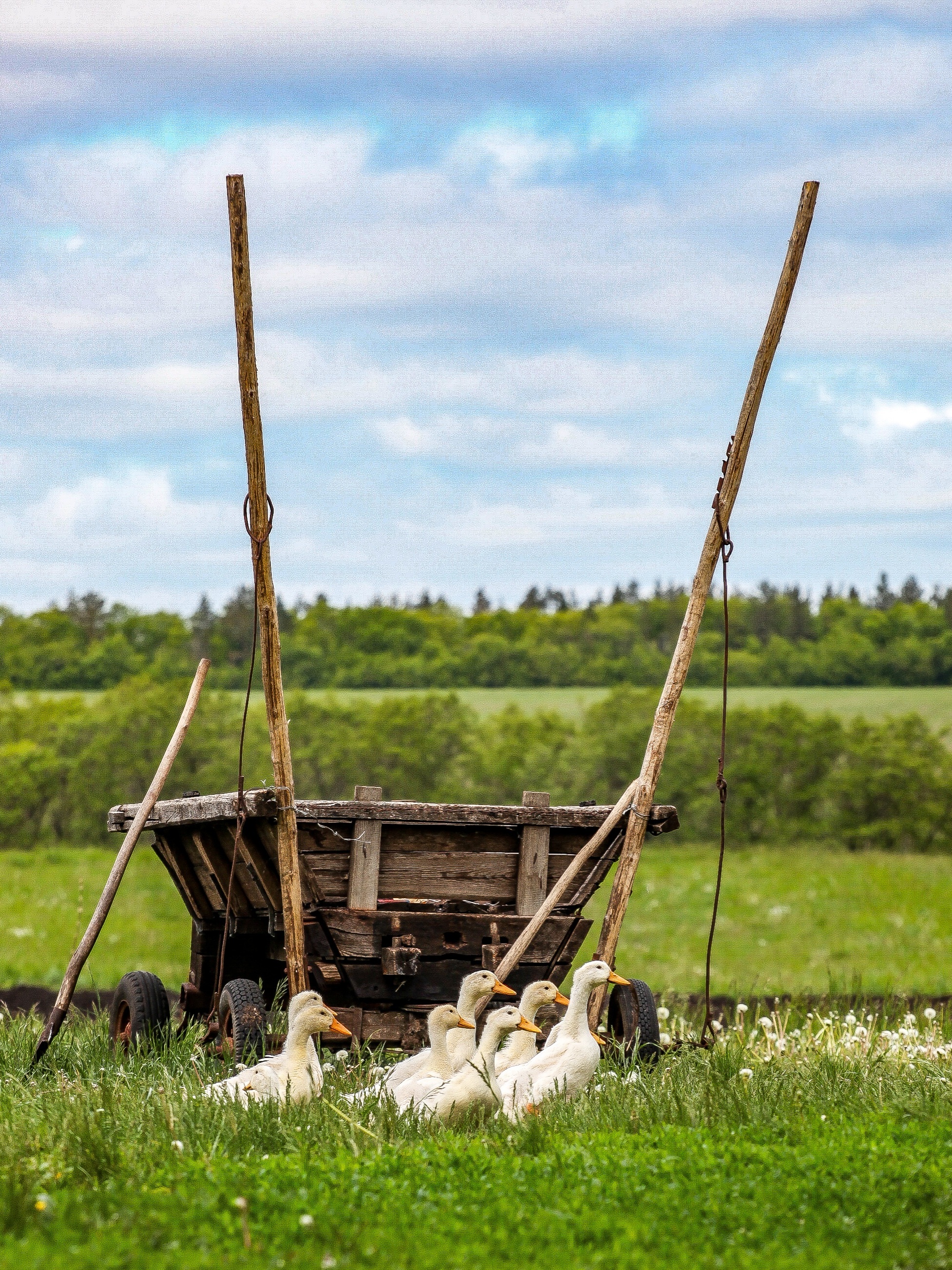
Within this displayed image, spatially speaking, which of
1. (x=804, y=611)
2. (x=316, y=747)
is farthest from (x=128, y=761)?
(x=804, y=611)

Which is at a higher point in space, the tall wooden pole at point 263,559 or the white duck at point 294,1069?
the tall wooden pole at point 263,559

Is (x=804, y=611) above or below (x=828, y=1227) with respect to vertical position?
above

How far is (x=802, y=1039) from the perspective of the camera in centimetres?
937

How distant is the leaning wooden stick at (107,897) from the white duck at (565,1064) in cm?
242

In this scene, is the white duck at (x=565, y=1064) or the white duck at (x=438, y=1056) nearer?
the white duck at (x=438, y=1056)

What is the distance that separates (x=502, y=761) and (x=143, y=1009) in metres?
30.7

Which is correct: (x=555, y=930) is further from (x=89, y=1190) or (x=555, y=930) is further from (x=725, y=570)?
(x=89, y=1190)

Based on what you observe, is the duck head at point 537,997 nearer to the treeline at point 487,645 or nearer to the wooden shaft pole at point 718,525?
the wooden shaft pole at point 718,525

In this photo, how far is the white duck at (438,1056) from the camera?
6.52 meters

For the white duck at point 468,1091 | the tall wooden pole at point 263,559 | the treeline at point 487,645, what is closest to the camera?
the white duck at point 468,1091

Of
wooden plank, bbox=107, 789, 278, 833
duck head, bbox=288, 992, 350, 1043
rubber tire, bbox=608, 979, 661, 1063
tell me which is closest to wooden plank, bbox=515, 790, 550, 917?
rubber tire, bbox=608, 979, 661, 1063

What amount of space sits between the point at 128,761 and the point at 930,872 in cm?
2002

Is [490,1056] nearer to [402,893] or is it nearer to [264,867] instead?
[402,893]

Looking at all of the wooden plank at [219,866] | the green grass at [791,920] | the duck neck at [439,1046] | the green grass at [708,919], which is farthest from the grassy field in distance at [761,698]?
the duck neck at [439,1046]
